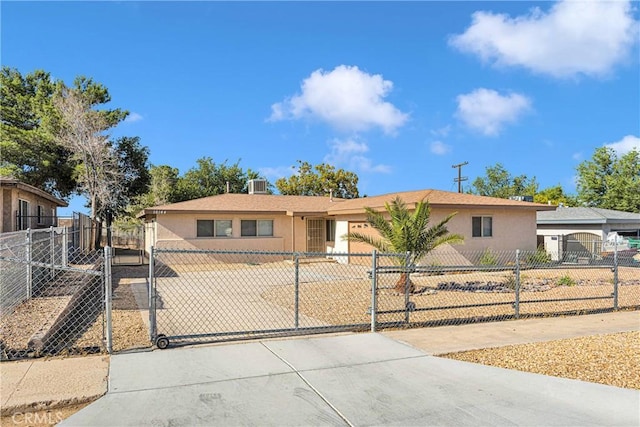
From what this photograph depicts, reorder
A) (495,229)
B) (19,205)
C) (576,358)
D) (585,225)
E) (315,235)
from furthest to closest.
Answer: (585,225) → (315,235) → (495,229) → (19,205) → (576,358)

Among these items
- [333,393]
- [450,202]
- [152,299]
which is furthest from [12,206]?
[450,202]

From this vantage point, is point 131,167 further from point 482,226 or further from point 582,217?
point 582,217

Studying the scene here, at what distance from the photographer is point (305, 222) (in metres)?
25.6

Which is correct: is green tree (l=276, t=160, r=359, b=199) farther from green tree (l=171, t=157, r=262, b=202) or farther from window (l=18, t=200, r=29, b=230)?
window (l=18, t=200, r=29, b=230)

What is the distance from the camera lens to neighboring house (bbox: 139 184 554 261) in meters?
19.9

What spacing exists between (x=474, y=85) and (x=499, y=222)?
9.99 metres

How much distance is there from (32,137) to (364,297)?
26903 millimetres

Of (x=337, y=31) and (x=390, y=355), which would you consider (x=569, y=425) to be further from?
(x=337, y=31)

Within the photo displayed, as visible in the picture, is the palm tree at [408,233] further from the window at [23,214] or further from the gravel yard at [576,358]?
the window at [23,214]

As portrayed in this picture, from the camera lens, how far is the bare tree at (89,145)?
25.8m

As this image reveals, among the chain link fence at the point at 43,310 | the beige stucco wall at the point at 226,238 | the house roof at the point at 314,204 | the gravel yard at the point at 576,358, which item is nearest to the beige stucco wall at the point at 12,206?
the chain link fence at the point at 43,310

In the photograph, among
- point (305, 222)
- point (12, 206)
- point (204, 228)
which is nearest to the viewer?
point (12, 206)

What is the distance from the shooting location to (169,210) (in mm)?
21797

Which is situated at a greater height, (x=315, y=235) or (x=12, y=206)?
(x=12, y=206)
